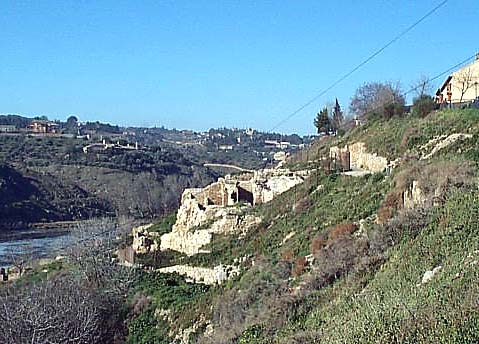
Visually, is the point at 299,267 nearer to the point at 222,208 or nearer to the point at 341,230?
the point at 341,230

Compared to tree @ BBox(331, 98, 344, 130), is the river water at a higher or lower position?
lower

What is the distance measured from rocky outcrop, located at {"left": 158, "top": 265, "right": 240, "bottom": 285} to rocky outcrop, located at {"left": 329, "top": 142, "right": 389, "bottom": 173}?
6.12 metres

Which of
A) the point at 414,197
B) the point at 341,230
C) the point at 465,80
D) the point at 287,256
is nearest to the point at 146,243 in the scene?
the point at 287,256

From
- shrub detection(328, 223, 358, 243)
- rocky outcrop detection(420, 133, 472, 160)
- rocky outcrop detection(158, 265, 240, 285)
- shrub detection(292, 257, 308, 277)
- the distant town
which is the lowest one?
rocky outcrop detection(158, 265, 240, 285)

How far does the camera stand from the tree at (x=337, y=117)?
45234 mm

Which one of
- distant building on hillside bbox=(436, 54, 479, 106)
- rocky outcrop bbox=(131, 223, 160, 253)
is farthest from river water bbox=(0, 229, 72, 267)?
distant building on hillside bbox=(436, 54, 479, 106)

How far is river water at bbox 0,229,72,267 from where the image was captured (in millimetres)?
46719

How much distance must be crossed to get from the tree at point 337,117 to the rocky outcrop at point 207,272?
23.8 metres

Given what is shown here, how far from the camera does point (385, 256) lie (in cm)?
1177

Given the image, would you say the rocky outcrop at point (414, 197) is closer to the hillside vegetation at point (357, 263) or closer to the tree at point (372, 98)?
the hillside vegetation at point (357, 263)

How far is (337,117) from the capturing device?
46250 mm

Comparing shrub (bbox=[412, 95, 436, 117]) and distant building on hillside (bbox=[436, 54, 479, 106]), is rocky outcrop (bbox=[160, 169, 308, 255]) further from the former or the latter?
distant building on hillside (bbox=[436, 54, 479, 106])

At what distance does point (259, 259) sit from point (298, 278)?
13.8 ft

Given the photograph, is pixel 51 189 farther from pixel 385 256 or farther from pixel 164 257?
pixel 385 256
